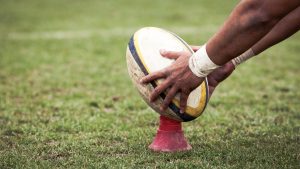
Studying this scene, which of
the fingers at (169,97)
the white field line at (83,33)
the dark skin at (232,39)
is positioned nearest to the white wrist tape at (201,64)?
the dark skin at (232,39)

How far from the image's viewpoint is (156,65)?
3021mm

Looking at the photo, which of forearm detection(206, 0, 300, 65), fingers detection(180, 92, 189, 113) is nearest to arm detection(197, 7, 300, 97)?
fingers detection(180, 92, 189, 113)

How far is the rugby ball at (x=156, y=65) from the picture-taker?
302 cm

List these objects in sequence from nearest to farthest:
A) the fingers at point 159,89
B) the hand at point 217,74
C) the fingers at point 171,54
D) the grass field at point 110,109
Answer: the fingers at point 159,89 → the fingers at point 171,54 → the grass field at point 110,109 → the hand at point 217,74

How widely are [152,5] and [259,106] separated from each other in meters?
7.83

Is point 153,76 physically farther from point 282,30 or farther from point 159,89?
point 282,30

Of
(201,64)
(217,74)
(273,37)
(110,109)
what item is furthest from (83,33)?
(201,64)

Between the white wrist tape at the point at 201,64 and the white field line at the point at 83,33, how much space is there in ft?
17.4

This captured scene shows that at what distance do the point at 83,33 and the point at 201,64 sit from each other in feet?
19.0

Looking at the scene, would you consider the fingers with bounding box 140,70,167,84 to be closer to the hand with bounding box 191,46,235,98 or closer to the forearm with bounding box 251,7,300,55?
the hand with bounding box 191,46,235,98

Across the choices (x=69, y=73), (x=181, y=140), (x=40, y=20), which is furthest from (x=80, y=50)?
(x=181, y=140)

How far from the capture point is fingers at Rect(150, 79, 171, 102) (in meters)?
2.85

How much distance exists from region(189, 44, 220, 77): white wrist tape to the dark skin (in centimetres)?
2

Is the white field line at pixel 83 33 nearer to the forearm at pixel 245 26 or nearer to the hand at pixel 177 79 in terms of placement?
the hand at pixel 177 79
